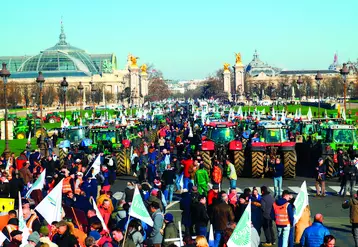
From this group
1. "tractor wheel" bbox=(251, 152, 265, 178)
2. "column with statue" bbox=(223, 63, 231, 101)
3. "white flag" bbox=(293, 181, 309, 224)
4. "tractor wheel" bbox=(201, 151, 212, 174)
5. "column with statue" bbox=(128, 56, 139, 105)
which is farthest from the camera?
"column with statue" bbox=(223, 63, 231, 101)

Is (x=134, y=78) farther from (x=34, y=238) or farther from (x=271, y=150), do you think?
(x=34, y=238)

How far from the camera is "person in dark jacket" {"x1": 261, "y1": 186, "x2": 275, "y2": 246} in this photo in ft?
53.2

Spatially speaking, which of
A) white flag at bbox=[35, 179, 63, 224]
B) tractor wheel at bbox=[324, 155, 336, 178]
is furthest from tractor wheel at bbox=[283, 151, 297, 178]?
white flag at bbox=[35, 179, 63, 224]

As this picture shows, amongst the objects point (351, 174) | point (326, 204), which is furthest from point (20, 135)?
point (326, 204)

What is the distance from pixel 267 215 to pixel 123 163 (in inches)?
600

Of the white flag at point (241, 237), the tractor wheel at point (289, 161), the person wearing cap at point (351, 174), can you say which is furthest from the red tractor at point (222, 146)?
the white flag at point (241, 237)

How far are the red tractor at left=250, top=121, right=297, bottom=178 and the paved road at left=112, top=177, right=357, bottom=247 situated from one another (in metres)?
0.42

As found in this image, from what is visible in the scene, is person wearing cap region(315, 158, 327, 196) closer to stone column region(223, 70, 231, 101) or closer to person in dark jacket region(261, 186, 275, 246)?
person in dark jacket region(261, 186, 275, 246)

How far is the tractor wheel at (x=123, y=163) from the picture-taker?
102 ft

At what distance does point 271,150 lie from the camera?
3000 centimetres

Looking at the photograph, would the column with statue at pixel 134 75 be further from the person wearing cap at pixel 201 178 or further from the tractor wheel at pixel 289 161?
the person wearing cap at pixel 201 178

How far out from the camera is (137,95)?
180750mm

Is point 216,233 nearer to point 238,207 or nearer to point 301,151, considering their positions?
point 238,207

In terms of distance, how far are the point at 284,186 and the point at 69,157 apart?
25.1ft
